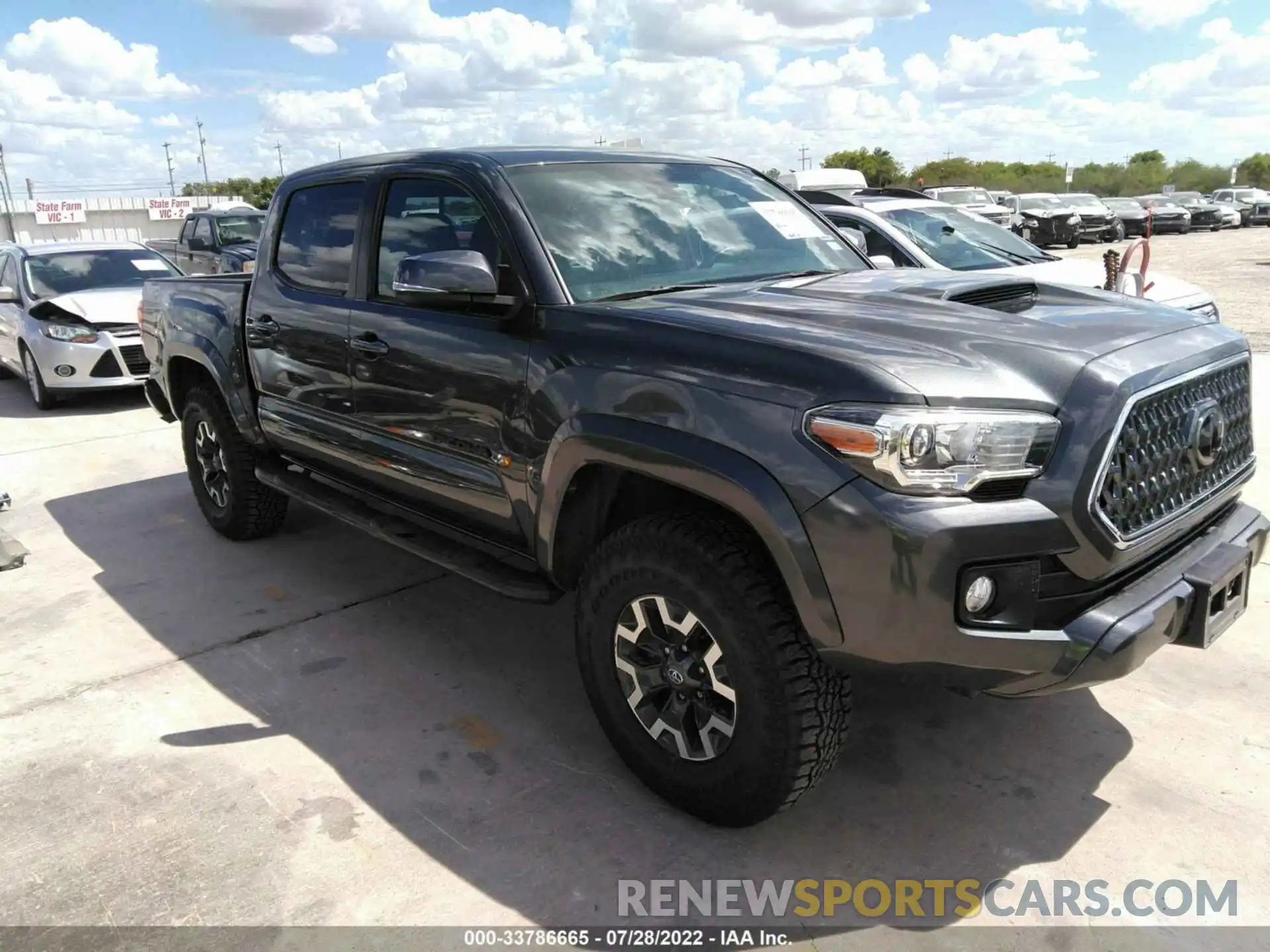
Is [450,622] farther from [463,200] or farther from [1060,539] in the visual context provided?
[1060,539]

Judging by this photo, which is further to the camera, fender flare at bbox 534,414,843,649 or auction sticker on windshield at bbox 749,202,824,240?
auction sticker on windshield at bbox 749,202,824,240

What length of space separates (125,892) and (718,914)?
5.30 feet

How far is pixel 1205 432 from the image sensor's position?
273cm

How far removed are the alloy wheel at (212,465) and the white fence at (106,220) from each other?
Answer: 4913 cm

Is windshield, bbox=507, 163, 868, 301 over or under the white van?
under

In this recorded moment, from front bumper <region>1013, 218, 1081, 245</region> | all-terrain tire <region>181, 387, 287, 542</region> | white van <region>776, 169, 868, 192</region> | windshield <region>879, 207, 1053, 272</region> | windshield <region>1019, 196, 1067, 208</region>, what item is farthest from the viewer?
windshield <region>1019, 196, 1067, 208</region>

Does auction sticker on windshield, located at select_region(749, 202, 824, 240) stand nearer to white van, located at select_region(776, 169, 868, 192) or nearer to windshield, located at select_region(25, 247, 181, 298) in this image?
windshield, located at select_region(25, 247, 181, 298)

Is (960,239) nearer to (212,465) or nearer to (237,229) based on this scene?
(212,465)

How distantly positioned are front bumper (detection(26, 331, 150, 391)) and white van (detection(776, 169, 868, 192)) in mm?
8905

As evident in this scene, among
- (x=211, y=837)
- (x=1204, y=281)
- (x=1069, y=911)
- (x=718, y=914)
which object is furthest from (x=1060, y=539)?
(x=1204, y=281)

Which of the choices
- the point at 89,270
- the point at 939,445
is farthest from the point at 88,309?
the point at 939,445

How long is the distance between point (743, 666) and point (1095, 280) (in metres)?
6.61

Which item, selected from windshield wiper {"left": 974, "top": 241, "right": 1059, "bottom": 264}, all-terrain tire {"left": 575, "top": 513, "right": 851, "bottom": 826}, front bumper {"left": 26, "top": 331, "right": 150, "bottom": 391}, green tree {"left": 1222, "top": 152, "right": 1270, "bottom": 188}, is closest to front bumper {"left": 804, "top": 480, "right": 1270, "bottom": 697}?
all-terrain tire {"left": 575, "top": 513, "right": 851, "bottom": 826}

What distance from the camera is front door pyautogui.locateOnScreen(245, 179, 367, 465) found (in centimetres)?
417
